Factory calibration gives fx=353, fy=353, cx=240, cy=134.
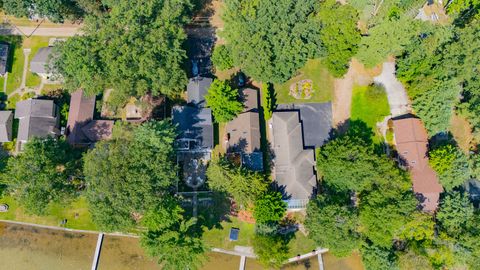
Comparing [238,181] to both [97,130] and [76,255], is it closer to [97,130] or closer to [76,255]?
[97,130]

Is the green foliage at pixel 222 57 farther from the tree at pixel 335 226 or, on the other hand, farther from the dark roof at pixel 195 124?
the tree at pixel 335 226

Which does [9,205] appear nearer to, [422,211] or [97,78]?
[97,78]

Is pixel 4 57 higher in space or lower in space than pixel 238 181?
higher

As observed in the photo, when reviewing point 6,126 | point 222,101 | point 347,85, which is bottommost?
point 6,126

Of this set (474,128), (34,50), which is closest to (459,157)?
(474,128)

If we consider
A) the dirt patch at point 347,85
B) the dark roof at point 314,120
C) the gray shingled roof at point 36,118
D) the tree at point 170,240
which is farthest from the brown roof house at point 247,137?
the gray shingled roof at point 36,118

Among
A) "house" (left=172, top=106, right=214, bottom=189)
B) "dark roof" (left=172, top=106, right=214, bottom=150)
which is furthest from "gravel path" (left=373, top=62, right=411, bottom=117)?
"house" (left=172, top=106, right=214, bottom=189)

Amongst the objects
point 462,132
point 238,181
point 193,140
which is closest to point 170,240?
point 238,181
